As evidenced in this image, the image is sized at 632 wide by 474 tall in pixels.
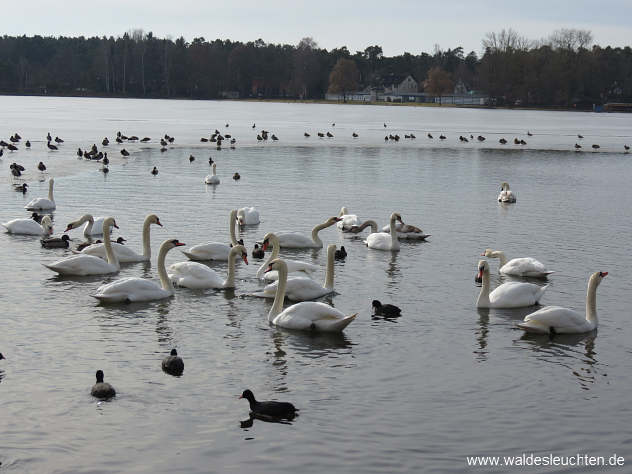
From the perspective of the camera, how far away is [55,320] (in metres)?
12.2

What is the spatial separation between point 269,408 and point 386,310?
4.22m

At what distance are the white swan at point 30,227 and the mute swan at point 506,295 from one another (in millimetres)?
9753

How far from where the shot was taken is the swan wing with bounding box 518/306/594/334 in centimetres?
1201

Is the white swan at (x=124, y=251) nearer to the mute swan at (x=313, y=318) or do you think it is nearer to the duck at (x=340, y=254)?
the duck at (x=340, y=254)

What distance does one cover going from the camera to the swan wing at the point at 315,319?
11.8 metres

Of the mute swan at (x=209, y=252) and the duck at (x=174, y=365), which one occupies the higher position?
the mute swan at (x=209, y=252)

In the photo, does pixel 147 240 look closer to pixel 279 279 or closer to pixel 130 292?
pixel 130 292

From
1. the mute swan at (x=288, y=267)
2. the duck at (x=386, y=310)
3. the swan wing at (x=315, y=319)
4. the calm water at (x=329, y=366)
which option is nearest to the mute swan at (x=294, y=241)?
the calm water at (x=329, y=366)

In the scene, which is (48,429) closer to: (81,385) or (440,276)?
(81,385)

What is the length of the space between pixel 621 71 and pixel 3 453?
7175 inches

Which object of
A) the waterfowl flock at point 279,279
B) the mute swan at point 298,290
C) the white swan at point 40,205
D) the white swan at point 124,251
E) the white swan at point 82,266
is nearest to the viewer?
the waterfowl flock at point 279,279

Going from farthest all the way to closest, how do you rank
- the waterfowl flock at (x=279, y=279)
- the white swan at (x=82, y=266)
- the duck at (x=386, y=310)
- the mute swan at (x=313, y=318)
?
the white swan at (x=82, y=266) → the duck at (x=386, y=310) → the waterfowl flock at (x=279, y=279) → the mute swan at (x=313, y=318)

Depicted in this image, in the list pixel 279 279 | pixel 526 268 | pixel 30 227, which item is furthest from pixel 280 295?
pixel 30 227

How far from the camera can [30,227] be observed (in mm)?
18969
